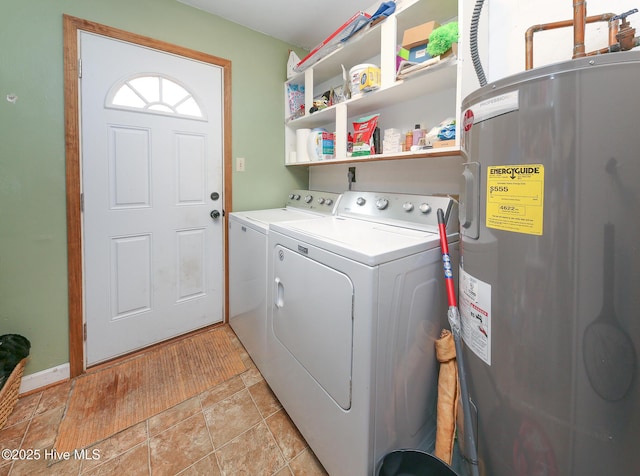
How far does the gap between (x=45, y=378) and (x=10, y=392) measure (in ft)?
0.72

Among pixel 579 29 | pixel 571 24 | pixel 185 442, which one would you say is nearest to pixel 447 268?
pixel 579 29

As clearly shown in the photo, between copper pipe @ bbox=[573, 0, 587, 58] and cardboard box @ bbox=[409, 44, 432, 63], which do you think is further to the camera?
cardboard box @ bbox=[409, 44, 432, 63]

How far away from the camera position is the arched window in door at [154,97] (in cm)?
178

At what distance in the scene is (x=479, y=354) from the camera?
0.88 metres

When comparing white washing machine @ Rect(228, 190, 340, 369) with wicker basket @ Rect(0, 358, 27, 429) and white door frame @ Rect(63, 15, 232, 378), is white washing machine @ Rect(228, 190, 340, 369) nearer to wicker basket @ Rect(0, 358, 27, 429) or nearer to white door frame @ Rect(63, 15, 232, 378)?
white door frame @ Rect(63, 15, 232, 378)

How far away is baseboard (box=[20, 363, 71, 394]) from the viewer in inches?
63.1

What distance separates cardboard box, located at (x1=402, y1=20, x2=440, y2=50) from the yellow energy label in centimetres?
95

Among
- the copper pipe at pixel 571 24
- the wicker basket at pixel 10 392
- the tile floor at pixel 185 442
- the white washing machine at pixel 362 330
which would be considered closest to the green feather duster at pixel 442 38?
the copper pipe at pixel 571 24

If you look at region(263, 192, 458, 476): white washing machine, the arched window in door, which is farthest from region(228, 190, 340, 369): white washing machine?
the arched window in door

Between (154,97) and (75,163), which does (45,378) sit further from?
(154,97)

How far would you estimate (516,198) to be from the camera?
0.73m

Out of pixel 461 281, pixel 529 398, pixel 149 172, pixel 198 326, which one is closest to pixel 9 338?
pixel 198 326

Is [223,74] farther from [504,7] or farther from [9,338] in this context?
[9,338]

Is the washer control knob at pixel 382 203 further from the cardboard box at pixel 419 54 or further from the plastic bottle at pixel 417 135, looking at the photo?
the cardboard box at pixel 419 54
